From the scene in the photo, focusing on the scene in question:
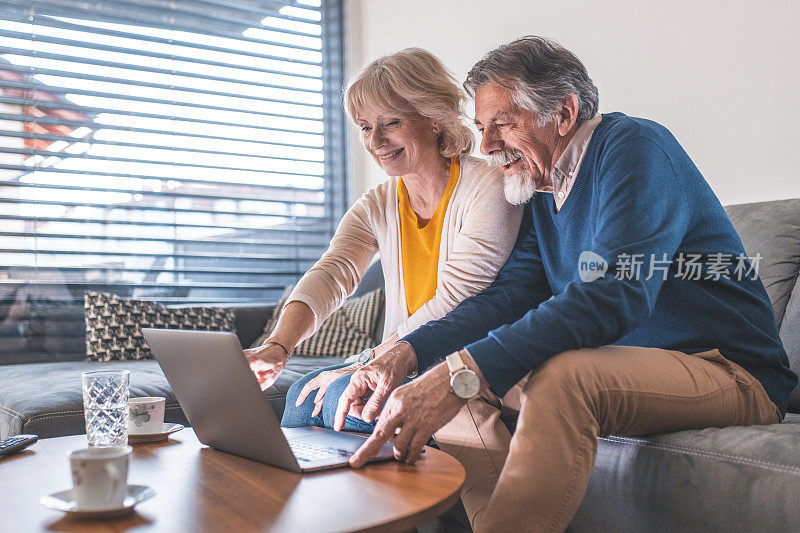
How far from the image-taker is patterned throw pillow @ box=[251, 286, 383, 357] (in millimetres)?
2984

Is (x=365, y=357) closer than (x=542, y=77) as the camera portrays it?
No

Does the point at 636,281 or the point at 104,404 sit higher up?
the point at 636,281

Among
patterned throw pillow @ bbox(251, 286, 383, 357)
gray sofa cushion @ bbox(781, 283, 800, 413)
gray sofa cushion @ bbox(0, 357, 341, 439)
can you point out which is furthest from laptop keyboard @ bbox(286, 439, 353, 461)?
patterned throw pillow @ bbox(251, 286, 383, 357)

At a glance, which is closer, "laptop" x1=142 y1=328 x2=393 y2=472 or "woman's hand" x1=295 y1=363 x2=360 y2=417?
"laptop" x1=142 y1=328 x2=393 y2=472

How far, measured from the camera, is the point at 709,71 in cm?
226

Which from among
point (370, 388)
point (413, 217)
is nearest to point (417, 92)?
point (413, 217)

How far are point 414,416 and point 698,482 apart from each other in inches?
18.4

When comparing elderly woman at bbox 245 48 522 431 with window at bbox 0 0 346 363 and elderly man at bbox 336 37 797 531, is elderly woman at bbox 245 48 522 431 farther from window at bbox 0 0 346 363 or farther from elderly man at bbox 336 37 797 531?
window at bbox 0 0 346 363

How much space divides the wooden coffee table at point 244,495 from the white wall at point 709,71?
1.52m

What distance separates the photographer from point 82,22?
10.7ft

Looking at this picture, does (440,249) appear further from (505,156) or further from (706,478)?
(706,478)

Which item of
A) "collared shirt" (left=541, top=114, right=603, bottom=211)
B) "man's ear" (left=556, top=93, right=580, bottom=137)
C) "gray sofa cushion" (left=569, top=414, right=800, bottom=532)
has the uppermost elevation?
"man's ear" (left=556, top=93, right=580, bottom=137)

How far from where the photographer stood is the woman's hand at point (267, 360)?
1563 mm

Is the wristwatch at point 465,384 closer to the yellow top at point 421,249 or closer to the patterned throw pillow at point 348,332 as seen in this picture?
the yellow top at point 421,249
